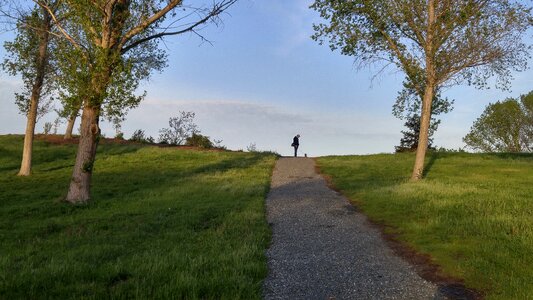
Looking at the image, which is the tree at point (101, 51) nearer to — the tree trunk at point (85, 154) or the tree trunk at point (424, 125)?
the tree trunk at point (85, 154)

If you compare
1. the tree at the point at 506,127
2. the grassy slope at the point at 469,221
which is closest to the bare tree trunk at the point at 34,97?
the grassy slope at the point at 469,221

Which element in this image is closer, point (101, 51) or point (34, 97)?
point (101, 51)

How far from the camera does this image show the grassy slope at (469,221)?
26.9 ft

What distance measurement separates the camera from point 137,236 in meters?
11.7

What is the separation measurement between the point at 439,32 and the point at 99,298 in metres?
22.5

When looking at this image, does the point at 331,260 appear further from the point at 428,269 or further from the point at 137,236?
the point at 137,236

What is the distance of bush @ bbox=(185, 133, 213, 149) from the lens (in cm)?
4788

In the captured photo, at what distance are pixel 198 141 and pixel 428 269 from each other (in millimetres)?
40880

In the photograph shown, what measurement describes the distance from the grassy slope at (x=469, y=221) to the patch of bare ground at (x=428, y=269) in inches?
6.7

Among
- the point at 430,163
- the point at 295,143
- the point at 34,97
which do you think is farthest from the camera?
the point at 295,143

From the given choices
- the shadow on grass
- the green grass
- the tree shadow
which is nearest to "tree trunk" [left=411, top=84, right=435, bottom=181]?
the tree shadow

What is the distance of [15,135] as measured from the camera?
43.2 m

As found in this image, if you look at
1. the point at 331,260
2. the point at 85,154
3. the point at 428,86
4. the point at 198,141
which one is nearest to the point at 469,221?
the point at 331,260

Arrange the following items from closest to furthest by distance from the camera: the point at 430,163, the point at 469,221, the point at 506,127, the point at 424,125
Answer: the point at 469,221
the point at 424,125
the point at 430,163
the point at 506,127
